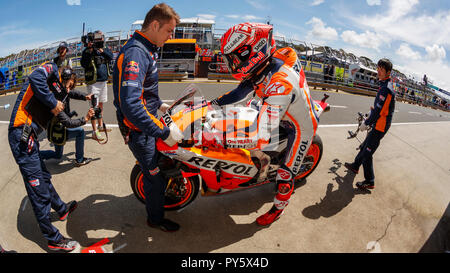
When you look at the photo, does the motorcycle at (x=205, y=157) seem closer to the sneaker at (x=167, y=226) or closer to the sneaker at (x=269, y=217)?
the sneaker at (x=167, y=226)

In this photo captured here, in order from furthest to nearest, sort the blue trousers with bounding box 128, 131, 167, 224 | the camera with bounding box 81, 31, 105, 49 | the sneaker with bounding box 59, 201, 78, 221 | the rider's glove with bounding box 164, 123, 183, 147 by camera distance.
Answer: the camera with bounding box 81, 31, 105, 49 → the sneaker with bounding box 59, 201, 78, 221 → the blue trousers with bounding box 128, 131, 167, 224 → the rider's glove with bounding box 164, 123, 183, 147

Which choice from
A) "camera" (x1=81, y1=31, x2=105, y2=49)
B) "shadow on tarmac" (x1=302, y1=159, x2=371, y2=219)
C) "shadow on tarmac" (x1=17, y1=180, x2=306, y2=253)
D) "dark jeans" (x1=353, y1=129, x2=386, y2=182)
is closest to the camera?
"shadow on tarmac" (x1=17, y1=180, x2=306, y2=253)

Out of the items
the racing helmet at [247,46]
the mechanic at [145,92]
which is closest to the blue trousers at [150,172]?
the mechanic at [145,92]

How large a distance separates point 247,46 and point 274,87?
1.83 ft

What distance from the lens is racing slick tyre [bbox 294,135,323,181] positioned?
3.83 meters

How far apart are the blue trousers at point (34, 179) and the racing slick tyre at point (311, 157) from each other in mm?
3336

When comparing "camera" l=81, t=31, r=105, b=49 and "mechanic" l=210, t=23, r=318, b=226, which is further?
"camera" l=81, t=31, r=105, b=49

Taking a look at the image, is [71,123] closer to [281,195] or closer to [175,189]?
[175,189]

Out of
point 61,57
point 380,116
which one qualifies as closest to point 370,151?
point 380,116

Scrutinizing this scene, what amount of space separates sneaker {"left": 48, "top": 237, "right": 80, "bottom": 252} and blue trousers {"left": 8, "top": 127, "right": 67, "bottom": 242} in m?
0.05

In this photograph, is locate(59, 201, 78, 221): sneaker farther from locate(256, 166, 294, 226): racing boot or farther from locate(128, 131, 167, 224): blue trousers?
locate(256, 166, 294, 226): racing boot

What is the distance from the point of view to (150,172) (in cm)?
262

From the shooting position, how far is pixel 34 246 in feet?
9.12

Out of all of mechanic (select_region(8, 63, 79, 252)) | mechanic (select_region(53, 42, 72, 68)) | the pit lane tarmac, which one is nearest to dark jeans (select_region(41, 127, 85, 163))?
the pit lane tarmac
